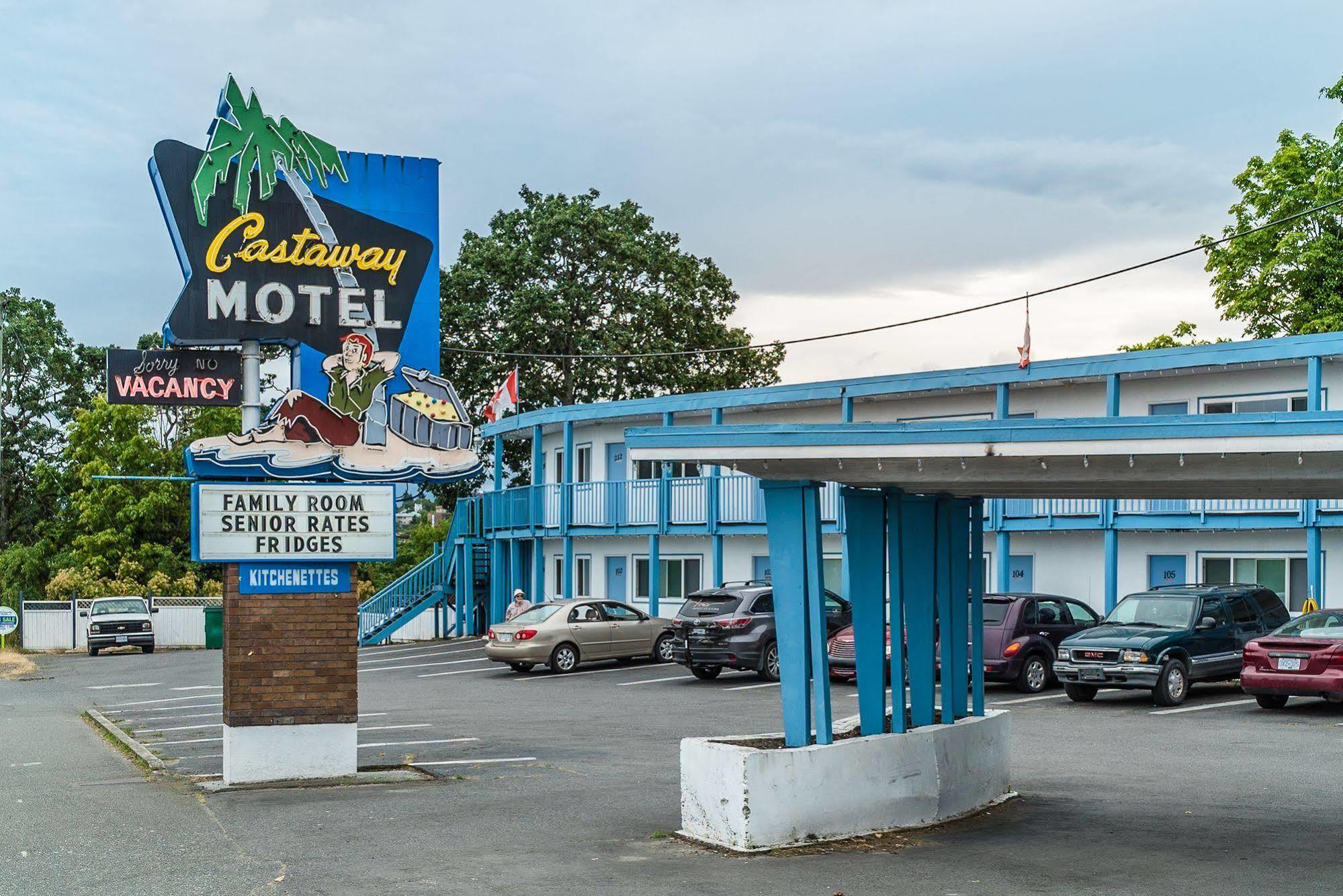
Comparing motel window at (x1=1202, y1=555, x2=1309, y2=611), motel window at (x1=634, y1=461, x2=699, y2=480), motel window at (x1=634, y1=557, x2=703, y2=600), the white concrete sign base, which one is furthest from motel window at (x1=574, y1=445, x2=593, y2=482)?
the white concrete sign base

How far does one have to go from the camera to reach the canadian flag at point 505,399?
3603 cm

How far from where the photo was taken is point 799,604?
10562 millimetres

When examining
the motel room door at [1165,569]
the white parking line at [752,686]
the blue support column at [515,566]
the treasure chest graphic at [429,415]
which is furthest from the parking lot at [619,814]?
the blue support column at [515,566]

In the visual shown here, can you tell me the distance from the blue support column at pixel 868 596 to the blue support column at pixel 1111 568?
16276 mm

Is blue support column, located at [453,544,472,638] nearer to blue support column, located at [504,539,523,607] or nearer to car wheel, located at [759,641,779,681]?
blue support column, located at [504,539,523,607]

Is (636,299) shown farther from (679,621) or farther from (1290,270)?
(679,621)

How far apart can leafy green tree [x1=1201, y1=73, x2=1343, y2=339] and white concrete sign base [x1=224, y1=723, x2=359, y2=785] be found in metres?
32.3

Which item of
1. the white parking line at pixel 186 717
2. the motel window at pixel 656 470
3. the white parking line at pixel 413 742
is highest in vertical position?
the motel window at pixel 656 470

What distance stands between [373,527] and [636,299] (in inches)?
1437

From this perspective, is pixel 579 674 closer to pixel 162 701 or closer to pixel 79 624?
pixel 162 701

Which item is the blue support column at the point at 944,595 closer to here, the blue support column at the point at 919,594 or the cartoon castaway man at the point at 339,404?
the blue support column at the point at 919,594

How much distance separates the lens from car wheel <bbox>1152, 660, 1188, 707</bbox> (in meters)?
20.2

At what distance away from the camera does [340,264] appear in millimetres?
14906

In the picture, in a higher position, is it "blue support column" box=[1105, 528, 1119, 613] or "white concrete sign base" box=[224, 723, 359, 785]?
"blue support column" box=[1105, 528, 1119, 613]
